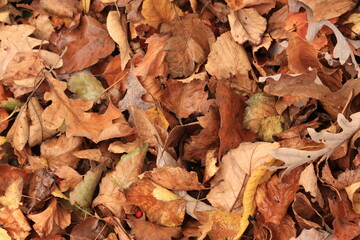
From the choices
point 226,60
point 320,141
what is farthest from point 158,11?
point 320,141

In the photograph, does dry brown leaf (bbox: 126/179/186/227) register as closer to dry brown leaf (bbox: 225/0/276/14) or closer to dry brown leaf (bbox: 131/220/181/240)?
dry brown leaf (bbox: 131/220/181/240)

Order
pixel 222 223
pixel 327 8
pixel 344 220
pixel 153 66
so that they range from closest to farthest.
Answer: pixel 344 220 < pixel 222 223 < pixel 327 8 < pixel 153 66

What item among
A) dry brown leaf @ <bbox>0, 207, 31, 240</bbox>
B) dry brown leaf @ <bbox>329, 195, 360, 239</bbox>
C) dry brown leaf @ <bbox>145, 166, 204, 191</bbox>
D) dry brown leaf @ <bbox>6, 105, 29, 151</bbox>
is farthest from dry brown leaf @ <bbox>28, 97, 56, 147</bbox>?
dry brown leaf @ <bbox>329, 195, 360, 239</bbox>

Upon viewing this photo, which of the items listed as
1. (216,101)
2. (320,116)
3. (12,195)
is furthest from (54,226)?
(320,116)

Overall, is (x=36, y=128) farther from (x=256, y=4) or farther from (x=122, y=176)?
(x=256, y=4)

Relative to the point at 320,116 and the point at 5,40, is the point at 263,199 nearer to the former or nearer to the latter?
the point at 320,116

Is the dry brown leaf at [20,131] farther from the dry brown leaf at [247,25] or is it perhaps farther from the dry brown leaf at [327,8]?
the dry brown leaf at [327,8]
